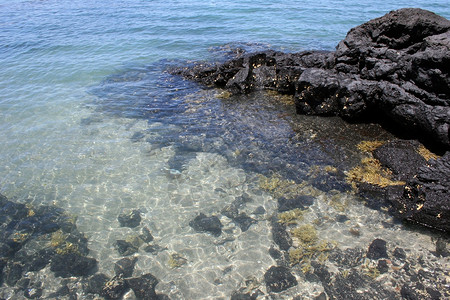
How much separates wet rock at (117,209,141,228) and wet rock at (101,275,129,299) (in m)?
1.72

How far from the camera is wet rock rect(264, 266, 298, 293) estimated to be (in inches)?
270

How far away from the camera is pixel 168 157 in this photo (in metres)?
11.3

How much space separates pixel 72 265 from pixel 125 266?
135 centimetres

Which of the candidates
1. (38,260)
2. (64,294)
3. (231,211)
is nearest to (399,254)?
(231,211)

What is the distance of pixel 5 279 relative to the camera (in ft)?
24.2

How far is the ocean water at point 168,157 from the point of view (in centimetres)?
780

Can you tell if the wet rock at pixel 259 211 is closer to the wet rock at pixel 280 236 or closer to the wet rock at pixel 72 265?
the wet rock at pixel 280 236

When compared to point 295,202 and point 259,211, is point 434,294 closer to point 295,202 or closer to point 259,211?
point 295,202

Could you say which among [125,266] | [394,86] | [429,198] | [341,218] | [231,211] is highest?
[394,86]

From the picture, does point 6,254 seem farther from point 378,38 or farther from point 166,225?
point 378,38

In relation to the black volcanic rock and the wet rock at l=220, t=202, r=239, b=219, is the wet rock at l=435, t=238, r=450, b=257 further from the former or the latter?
the wet rock at l=220, t=202, r=239, b=219

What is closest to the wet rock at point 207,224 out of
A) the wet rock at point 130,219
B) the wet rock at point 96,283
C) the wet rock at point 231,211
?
the wet rock at point 231,211

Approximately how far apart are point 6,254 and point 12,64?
61.6ft

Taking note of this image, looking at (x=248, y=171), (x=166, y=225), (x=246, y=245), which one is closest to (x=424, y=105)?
(x=248, y=171)
